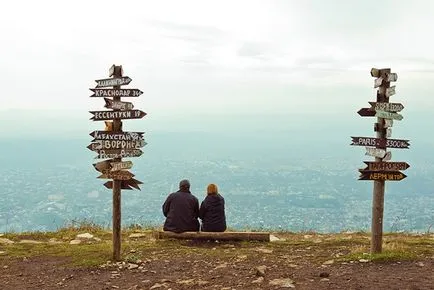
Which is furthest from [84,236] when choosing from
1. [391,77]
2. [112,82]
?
[391,77]

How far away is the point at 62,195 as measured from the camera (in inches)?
7584

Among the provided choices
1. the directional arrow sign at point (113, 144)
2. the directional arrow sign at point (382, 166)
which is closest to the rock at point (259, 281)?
the directional arrow sign at point (382, 166)

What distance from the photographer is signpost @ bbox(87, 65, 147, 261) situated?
10.8 m

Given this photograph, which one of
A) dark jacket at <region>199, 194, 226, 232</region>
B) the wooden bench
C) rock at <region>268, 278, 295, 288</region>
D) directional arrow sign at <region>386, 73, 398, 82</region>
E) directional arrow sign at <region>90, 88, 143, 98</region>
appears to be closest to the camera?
rock at <region>268, 278, 295, 288</region>

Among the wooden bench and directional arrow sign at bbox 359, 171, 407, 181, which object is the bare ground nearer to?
the wooden bench

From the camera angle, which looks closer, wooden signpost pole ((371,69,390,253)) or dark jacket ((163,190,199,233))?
wooden signpost pole ((371,69,390,253))

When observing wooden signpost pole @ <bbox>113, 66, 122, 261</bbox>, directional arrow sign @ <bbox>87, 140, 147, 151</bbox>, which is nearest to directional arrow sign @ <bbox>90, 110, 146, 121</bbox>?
wooden signpost pole @ <bbox>113, 66, 122, 261</bbox>

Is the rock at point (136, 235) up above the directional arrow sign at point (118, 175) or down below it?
below

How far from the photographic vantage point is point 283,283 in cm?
892

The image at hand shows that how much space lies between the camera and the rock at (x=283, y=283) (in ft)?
28.8

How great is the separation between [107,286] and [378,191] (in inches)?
235

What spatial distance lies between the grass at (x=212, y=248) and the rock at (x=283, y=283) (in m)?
1.76

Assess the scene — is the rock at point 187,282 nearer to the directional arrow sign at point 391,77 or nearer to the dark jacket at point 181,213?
the dark jacket at point 181,213

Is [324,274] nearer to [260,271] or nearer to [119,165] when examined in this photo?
[260,271]
